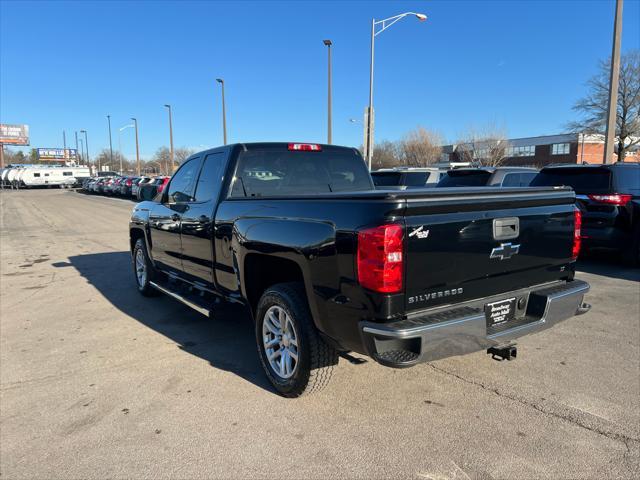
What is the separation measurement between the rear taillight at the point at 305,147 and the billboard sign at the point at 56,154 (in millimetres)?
115585

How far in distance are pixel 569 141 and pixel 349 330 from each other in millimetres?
72072

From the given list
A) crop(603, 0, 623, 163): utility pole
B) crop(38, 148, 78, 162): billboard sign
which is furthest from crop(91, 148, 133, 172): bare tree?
crop(603, 0, 623, 163): utility pole

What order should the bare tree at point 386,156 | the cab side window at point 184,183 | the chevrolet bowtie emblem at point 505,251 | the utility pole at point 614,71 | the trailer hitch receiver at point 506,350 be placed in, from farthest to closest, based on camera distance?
the bare tree at point 386,156
the utility pole at point 614,71
the cab side window at point 184,183
the trailer hitch receiver at point 506,350
the chevrolet bowtie emblem at point 505,251

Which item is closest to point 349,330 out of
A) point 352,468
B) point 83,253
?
point 352,468

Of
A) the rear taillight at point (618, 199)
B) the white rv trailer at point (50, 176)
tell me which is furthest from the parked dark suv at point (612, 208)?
the white rv trailer at point (50, 176)

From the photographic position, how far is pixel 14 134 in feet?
313

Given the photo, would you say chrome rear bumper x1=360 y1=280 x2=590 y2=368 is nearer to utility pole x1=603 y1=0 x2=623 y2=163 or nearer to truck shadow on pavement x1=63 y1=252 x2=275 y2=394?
truck shadow on pavement x1=63 y1=252 x2=275 y2=394

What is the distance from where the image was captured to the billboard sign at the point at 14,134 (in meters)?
94.5

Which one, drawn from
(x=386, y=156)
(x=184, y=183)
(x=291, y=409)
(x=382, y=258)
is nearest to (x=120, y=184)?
(x=184, y=183)

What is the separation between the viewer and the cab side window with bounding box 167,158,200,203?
515 cm

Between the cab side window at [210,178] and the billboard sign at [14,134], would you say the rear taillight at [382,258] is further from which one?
the billboard sign at [14,134]

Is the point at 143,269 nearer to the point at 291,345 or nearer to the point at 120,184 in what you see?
the point at 291,345

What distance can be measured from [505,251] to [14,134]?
113 metres

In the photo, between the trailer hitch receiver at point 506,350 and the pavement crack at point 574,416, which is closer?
the pavement crack at point 574,416
